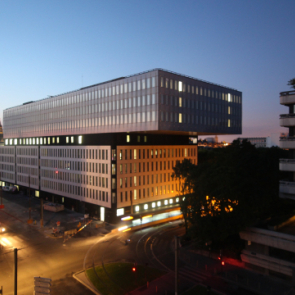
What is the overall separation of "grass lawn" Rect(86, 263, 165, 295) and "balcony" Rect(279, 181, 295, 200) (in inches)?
741

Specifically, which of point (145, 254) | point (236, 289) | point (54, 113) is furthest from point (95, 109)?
point (236, 289)

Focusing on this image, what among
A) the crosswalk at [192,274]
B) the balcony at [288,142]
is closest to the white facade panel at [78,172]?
the crosswalk at [192,274]

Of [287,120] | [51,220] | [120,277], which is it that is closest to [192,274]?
[120,277]

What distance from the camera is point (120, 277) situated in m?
33.2

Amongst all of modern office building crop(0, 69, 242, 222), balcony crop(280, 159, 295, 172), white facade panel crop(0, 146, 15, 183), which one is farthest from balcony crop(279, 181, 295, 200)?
white facade panel crop(0, 146, 15, 183)

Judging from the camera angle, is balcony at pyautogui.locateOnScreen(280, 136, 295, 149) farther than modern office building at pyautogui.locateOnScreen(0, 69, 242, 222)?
No

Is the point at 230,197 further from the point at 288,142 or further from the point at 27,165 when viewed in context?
the point at 27,165

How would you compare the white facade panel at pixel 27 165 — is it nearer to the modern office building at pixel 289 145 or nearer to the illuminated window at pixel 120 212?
the illuminated window at pixel 120 212

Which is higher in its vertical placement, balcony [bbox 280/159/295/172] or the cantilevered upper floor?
the cantilevered upper floor

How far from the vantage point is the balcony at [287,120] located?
3528cm

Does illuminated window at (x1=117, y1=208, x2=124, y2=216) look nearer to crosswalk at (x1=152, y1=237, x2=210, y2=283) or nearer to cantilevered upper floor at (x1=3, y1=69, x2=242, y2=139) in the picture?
cantilevered upper floor at (x1=3, y1=69, x2=242, y2=139)

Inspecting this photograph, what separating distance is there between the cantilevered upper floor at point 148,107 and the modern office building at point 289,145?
2672 centimetres

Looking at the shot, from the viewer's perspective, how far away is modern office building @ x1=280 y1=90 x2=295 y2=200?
34.3 m

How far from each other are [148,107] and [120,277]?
35949 mm
